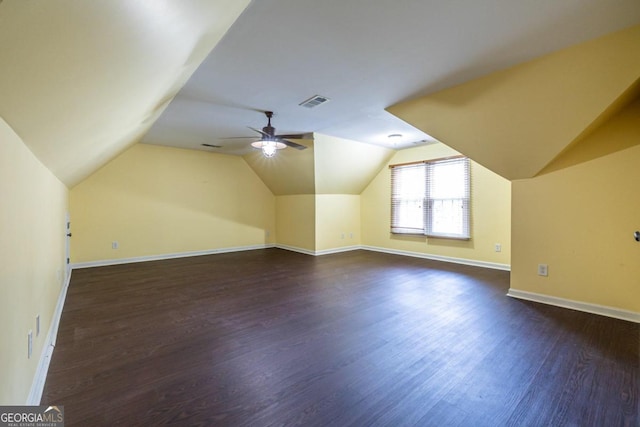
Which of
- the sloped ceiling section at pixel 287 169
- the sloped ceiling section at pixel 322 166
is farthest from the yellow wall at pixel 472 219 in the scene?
the sloped ceiling section at pixel 287 169

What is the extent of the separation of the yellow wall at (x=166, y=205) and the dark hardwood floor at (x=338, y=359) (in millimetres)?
1803

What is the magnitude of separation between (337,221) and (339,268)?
1879 mm

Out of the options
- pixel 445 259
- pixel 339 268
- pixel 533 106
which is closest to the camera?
pixel 533 106

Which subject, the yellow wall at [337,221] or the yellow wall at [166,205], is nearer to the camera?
the yellow wall at [166,205]

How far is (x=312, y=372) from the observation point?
1807mm

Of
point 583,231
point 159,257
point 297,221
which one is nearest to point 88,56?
point 583,231

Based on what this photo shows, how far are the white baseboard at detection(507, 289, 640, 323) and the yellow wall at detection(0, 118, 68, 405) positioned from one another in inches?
165

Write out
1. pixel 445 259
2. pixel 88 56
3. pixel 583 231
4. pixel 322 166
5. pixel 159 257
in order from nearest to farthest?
pixel 88 56
pixel 583 231
pixel 445 259
pixel 322 166
pixel 159 257

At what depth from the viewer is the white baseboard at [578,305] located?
8.43 feet

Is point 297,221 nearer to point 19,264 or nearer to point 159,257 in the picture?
point 159,257

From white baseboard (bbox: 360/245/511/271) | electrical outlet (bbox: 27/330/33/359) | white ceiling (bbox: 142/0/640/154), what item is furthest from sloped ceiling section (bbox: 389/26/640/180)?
electrical outlet (bbox: 27/330/33/359)

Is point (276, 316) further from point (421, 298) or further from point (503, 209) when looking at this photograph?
point (503, 209)

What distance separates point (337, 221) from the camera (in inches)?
256

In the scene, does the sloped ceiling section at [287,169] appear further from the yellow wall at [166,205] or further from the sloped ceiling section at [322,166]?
the yellow wall at [166,205]
